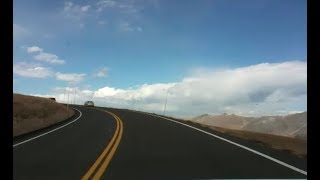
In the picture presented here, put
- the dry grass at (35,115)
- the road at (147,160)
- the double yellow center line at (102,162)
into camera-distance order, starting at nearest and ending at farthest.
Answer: the double yellow center line at (102,162)
the road at (147,160)
the dry grass at (35,115)

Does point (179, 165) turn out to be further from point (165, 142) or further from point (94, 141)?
point (94, 141)

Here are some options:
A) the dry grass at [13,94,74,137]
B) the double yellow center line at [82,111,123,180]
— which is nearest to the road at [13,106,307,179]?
the double yellow center line at [82,111,123,180]

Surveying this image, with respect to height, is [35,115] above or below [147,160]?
above

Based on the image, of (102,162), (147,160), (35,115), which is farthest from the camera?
(35,115)

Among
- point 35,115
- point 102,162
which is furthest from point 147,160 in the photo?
point 35,115

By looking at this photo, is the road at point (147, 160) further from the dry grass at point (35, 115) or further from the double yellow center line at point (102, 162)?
the dry grass at point (35, 115)

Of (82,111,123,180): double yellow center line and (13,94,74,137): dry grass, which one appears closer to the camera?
(82,111,123,180): double yellow center line

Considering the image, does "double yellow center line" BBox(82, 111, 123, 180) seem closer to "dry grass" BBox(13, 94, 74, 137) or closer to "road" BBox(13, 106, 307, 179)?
"road" BBox(13, 106, 307, 179)

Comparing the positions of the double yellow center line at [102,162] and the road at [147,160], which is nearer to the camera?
the double yellow center line at [102,162]

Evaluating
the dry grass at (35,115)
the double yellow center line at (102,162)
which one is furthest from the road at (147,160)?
the dry grass at (35,115)

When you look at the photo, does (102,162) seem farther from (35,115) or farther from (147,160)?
(35,115)

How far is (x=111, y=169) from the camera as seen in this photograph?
12.9m
